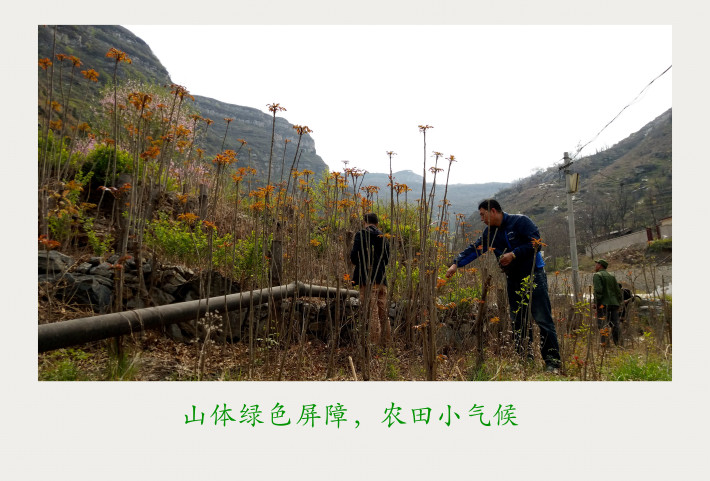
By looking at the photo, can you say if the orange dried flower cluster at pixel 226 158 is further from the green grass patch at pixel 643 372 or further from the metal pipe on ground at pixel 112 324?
the green grass patch at pixel 643 372

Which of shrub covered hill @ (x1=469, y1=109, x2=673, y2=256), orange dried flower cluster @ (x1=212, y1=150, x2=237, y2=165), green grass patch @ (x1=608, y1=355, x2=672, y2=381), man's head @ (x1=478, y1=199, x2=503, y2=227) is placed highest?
shrub covered hill @ (x1=469, y1=109, x2=673, y2=256)

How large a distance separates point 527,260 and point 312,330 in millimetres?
1997

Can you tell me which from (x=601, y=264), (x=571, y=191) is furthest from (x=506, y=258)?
(x=571, y=191)

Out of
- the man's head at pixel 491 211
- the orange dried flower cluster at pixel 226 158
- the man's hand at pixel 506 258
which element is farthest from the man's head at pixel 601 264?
the orange dried flower cluster at pixel 226 158

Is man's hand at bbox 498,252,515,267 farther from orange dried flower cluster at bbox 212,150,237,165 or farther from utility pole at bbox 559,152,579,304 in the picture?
utility pole at bbox 559,152,579,304

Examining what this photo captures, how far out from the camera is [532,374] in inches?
108

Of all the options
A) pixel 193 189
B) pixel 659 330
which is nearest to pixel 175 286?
pixel 193 189

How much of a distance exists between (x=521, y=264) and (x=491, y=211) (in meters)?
0.49

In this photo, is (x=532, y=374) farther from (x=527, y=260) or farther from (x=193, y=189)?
(x=193, y=189)

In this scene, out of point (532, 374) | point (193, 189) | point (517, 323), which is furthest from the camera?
point (193, 189)

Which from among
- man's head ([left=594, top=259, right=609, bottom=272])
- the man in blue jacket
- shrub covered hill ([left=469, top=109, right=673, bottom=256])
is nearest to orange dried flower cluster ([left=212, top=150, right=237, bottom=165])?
the man in blue jacket

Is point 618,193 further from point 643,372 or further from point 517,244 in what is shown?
point 643,372

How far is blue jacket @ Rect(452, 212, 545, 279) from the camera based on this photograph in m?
3.04

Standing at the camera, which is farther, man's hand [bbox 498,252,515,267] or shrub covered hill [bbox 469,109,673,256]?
shrub covered hill [bbox 469,109,673,256]
